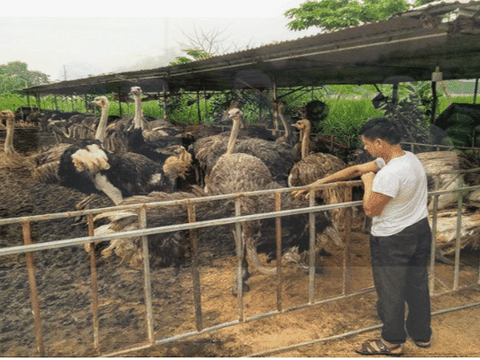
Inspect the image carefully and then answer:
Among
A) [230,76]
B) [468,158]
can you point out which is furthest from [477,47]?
[230,76]

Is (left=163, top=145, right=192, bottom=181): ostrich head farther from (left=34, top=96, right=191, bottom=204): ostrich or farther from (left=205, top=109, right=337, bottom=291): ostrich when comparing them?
(left=205, top=109, right=337, bottom=291): ostrich

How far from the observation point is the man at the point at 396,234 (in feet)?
8.86

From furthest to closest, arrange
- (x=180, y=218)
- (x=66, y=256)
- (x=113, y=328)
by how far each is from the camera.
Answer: (x=66, y=256)
(x=180, y=218)
(x=113, y=328)

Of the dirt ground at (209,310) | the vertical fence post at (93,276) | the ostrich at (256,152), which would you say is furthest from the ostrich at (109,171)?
the vertical fence post at (93,276)

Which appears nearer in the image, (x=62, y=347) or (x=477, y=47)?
(x=62, y=347)

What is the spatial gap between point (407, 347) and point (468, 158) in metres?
3.39

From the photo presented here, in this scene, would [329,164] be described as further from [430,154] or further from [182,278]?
[182,278]

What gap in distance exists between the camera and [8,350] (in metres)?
3.27

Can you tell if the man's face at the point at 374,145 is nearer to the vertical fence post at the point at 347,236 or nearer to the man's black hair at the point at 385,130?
the man's black hair at the point at 385,130

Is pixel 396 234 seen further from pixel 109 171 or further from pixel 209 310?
pixel 109 171

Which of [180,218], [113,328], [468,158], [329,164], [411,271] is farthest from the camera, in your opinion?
[329,164]

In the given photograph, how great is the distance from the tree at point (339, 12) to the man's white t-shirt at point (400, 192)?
15.3m

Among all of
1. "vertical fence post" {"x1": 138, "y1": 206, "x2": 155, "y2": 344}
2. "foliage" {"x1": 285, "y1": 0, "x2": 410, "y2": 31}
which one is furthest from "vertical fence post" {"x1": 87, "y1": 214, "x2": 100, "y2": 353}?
"foliage" {"x1": 285, "y1": 0, "x2": 410, "y2": 31}

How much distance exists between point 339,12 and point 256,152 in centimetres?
1382
